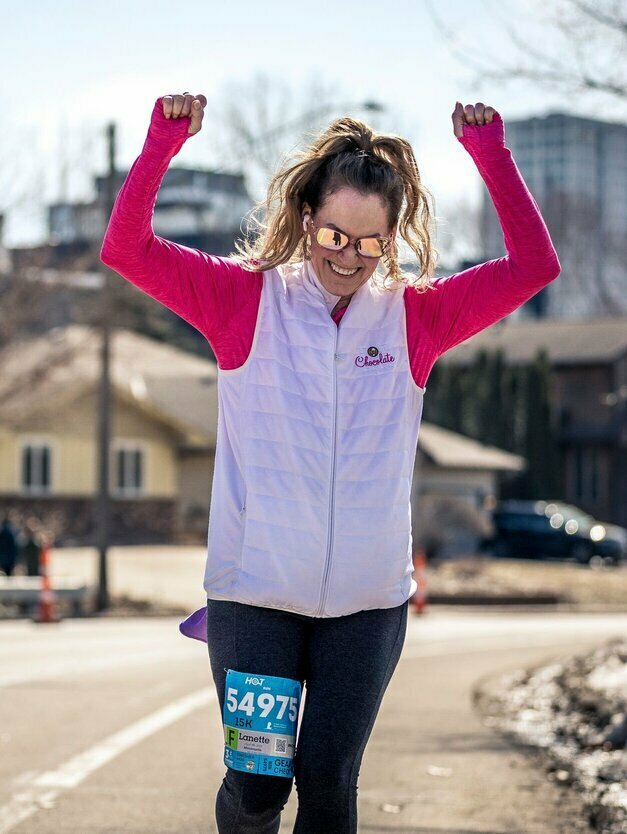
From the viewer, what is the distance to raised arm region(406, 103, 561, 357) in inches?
166

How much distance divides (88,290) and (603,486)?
3248 centimetres

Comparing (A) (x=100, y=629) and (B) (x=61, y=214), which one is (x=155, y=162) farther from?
(B) (x=61, y=214)

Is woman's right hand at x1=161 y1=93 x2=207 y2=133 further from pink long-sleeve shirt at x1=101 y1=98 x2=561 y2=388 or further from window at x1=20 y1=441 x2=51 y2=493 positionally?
window at x1=20 y1=441 x2=51 y2=493

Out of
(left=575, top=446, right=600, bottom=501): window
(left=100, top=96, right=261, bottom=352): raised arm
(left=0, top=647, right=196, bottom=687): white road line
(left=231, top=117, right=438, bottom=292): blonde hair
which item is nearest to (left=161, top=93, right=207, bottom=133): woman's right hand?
(left=100, top=96, right=261, bottom=352): raised arm

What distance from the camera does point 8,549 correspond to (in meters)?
29.7

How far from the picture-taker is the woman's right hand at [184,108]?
4043 millimetres

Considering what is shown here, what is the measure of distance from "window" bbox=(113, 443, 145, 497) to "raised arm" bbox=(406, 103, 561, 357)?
132ft

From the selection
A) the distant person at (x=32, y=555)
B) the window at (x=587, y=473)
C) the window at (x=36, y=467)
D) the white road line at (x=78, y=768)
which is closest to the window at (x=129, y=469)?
the window at (x=36, y=467)

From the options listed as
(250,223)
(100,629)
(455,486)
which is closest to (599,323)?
(455,486)

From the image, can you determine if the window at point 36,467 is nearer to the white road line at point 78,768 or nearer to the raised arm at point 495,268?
the white road line at point 78,768

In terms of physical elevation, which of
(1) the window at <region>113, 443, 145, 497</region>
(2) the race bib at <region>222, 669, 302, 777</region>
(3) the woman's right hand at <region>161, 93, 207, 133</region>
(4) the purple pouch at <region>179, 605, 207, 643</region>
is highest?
(3) the woman's right hand at <region>161, 93, 207, 133</region>

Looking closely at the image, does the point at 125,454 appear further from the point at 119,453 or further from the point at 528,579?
the point at 528,579

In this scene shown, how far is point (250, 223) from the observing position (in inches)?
Answer: 180

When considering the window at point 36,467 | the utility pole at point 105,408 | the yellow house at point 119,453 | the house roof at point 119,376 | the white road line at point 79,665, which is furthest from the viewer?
the window at point 36,467
